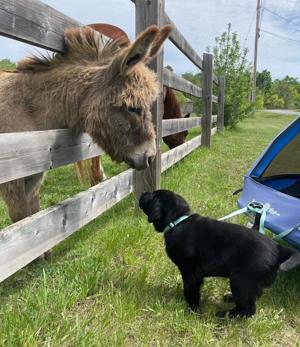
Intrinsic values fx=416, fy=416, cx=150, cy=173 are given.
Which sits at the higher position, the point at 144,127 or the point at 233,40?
the point at 233,40

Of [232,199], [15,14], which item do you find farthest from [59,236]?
[232,199]

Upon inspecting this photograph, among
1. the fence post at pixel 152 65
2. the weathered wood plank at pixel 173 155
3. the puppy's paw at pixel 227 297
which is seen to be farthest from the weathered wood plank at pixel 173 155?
the puppy's paw at pixel 227 297

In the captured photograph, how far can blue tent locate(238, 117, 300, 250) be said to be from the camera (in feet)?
10.0

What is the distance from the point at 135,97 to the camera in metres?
3.01

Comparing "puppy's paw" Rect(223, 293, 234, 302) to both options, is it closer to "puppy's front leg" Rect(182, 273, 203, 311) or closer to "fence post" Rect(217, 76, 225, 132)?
"puppy's front leg" Rect(182, 273, 203, 311)

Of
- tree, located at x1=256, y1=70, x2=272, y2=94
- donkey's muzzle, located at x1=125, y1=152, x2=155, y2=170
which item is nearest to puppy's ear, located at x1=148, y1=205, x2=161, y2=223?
donkey's muzzle, located at x1=125, y1=152, x2=155, y2=170

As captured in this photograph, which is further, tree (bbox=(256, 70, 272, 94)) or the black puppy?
tree (bbox=(256, 70, 272, 94))

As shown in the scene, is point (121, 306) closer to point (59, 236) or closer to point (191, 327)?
point (191, 327)

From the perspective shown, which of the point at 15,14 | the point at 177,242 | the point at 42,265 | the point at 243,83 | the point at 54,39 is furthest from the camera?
the point at 243,83

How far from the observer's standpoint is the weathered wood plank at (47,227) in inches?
94.0

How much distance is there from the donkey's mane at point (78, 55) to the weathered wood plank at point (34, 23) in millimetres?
98

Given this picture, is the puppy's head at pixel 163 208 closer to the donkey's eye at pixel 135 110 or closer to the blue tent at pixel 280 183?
the donkey's eye at pixel 135 110

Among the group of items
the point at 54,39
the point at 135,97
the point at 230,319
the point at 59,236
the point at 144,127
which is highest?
the point at 54,39

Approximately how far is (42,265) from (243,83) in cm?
1678
